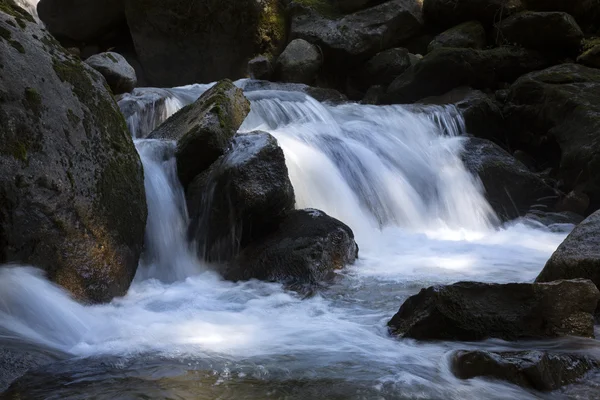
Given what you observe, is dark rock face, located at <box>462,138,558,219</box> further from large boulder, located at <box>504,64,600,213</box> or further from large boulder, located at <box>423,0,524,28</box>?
large boulder, located at <box>423,0,524,28</box>

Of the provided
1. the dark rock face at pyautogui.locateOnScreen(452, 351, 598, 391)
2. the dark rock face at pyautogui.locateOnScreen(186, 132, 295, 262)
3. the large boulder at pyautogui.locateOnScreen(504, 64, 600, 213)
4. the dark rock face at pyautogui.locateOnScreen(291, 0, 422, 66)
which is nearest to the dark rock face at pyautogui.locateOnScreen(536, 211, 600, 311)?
the dark rock face at pyautogui.locateOnScreen(452, 351, 598, 391)

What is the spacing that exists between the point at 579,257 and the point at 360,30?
1077 centimetres

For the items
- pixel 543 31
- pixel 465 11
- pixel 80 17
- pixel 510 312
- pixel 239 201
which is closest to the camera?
pixel 510 312

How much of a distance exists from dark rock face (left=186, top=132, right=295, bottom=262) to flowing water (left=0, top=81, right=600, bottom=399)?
241mm

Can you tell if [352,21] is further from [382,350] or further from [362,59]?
[382,350]

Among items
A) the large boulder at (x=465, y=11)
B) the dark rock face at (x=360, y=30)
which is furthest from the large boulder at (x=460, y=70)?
the dark rock face at (x=360, y=30)

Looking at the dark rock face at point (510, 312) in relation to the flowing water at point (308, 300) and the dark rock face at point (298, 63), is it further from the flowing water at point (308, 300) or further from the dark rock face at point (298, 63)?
the dark rock face at point (298, 63)

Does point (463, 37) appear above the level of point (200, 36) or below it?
below

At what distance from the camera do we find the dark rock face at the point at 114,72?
9.09 m

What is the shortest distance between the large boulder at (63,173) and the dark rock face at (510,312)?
8.27 ft

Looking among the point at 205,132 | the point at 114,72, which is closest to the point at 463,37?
the point at 114,72

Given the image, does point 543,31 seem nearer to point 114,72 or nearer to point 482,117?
point 482,117

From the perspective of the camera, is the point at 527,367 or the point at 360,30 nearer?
the point at 527,367

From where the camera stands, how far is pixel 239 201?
584 centimetres
